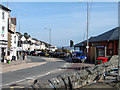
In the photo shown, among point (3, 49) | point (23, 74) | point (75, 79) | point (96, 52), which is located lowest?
point (23, 74)

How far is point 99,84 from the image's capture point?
793cm

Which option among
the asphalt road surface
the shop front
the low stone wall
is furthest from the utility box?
the low stone wall

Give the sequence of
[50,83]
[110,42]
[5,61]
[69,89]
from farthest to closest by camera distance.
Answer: [110,42], [5,61], [69,89], [50,83]

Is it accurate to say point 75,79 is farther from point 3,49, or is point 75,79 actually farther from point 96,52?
point 96,52

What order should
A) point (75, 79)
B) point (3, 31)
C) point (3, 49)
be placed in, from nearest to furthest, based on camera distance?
point (75, 79)
point (3, 31)
point (3, 49)

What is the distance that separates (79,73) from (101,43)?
2922cm

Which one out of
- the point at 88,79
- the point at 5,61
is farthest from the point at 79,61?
the point at 88,79

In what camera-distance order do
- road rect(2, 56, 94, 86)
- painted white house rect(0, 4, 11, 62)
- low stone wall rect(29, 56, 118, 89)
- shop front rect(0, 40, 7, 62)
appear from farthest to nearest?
shop front rect(0, 40, 7, 62) < painted white house rect(0, 4, 11, 62) < road rect(2, 56, 94, 86) < low stone wall rect(29, 56, 118, 89)

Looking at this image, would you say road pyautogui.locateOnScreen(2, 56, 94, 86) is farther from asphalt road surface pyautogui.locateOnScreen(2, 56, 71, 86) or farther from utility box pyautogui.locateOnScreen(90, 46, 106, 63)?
utility box pyautogui.locateOnScreen(90, 46, 106, 63)

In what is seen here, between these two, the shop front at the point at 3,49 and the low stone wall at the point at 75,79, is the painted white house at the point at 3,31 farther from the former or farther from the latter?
the low stone wall at the point at 75,79

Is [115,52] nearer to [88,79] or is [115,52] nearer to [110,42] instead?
[110,42]

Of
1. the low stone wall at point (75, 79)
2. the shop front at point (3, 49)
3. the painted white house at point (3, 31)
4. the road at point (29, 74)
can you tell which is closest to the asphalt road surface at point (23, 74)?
the road at point (29, 74)

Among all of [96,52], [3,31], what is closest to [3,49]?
[3,31]

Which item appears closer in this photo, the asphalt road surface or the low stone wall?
the low stone wall
